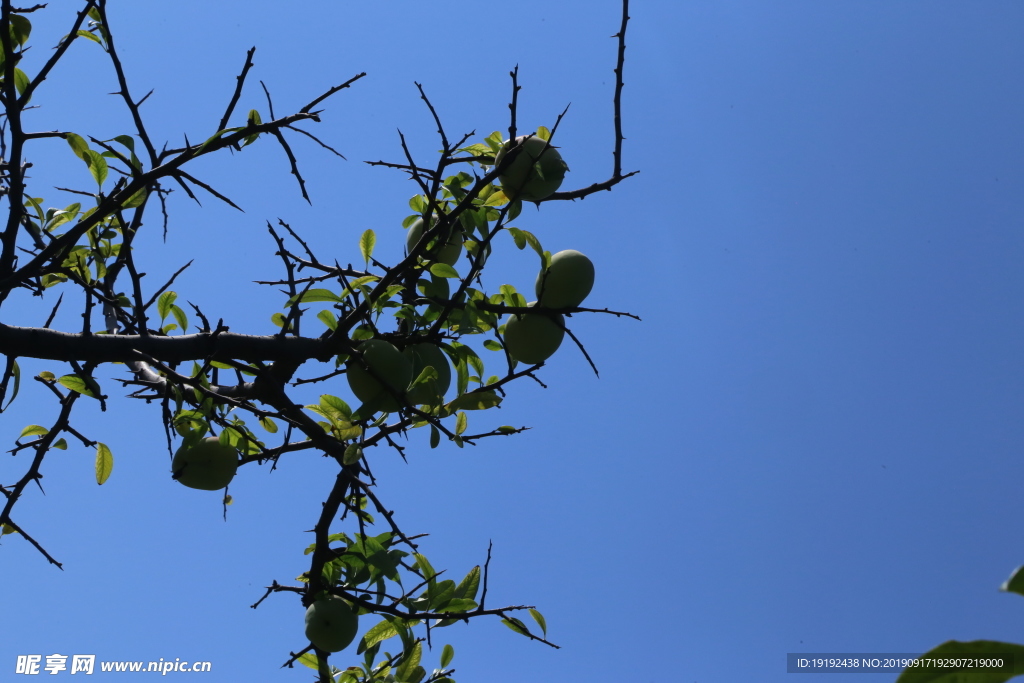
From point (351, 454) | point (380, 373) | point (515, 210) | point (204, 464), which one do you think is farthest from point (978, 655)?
point (204, 464)

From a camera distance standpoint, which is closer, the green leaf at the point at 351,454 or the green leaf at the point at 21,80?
the green leaf at the point at 351,454

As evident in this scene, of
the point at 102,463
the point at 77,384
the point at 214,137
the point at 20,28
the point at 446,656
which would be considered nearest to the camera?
the point at 214,137

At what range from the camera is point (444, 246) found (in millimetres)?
2092

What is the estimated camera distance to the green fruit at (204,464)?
6.38 feet

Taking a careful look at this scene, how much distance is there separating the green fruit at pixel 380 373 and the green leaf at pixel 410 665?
41.6 inches

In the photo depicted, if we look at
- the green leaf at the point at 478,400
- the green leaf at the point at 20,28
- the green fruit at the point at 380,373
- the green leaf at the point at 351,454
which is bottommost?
the green leaf at the point at 351,454

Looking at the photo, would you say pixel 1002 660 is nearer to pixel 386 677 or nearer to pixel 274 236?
pixel 274 236

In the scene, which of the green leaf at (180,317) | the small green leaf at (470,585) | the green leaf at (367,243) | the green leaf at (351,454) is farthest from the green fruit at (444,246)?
the small green leaf at (470,585)

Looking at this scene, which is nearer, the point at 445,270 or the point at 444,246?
the point at 445,270

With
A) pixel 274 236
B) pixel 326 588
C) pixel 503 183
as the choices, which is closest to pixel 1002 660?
pixel 274 236

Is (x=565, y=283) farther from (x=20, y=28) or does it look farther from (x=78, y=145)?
(x=20, y=28)

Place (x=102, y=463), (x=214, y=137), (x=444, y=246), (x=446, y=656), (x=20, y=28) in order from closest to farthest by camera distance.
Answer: (x=214, y=137) → (x=20, y=28) → (x=444, y=246) → (x=102, y=463) → (x=446, y=656)

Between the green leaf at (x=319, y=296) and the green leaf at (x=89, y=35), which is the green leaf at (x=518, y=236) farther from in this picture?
the green leaf at (x=89, y=35)

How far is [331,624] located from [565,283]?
47.5 inches
